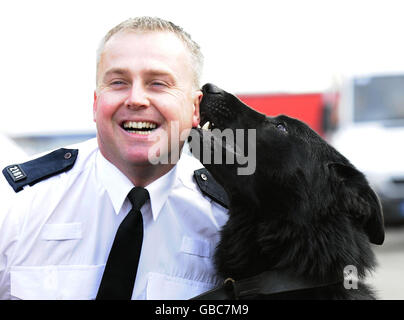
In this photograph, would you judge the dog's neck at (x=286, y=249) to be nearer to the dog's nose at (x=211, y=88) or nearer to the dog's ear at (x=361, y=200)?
the dog's ear at (x=361, y=200)

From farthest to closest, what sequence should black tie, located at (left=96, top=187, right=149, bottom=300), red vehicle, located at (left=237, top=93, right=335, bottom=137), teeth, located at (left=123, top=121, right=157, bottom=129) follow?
red vehicle, located at (left=237, top=93, right=335, bottom=137) → teeth, located at (left=123, top=121, right=157, bottom=129) → black tie, located at (left=96, top=187, right=149, bottom=300)

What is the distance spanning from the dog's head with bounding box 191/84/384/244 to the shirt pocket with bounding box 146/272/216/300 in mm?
414

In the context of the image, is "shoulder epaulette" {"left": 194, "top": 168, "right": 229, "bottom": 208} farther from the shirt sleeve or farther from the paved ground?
the paved ground

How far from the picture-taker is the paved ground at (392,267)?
639cm

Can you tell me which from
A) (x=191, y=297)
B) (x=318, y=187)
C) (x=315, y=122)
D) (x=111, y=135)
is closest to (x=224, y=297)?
(x=191, y=297)

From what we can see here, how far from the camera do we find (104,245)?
8.65 feet

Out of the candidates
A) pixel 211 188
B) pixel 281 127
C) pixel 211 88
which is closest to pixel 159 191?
pixel 211 188

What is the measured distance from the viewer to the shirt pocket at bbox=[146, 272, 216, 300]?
2616mm

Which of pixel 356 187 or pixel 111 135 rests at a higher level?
pixel 111 135

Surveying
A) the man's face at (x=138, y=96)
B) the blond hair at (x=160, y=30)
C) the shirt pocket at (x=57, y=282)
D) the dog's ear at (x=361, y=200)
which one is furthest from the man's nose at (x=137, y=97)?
the dog's ear at (x=361, y=200)

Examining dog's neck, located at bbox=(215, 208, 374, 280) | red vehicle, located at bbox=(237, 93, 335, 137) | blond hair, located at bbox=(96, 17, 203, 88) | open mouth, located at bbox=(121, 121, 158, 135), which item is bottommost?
dog's neck, located at bbox=(215, 208, 374, 280)

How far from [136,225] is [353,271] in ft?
3.02

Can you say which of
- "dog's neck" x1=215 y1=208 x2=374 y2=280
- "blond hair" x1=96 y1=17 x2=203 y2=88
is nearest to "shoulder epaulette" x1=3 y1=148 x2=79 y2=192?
"blond hair" x1=96 y1=17 x2=203 y2=88
